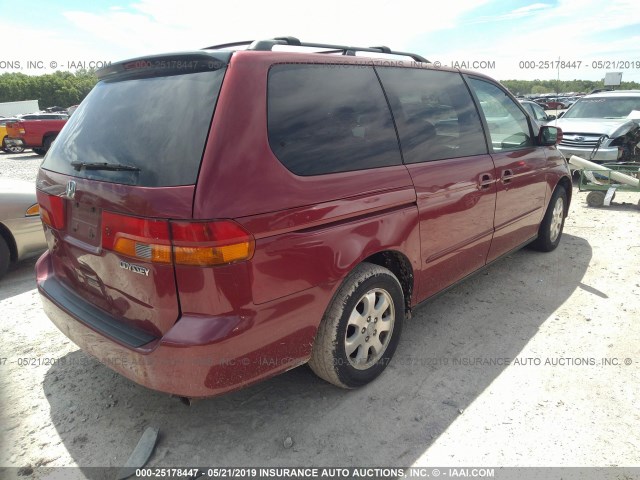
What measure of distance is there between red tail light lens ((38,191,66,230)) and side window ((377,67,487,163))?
1.97 meters

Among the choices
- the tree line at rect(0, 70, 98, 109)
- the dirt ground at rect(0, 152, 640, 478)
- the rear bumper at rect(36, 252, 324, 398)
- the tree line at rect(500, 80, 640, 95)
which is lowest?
the dirt ground at rect(0, 152, 640, 478)

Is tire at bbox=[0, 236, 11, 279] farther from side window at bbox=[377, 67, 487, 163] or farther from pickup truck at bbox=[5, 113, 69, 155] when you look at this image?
pickup truck at bbox=[5, 113, 69, 155]

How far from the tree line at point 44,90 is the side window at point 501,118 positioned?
197 ft

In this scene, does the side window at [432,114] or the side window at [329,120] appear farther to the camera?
the side window at [432,114]

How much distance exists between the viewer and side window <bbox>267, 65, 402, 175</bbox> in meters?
2.10

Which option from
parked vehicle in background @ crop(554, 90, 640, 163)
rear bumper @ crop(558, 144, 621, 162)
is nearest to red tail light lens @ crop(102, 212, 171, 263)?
Result: rear bumper @ crop(558, 144, 621, 162)

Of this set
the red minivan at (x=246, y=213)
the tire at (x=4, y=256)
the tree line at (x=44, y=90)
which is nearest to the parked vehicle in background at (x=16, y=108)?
the tree line at (x=44, y=90)

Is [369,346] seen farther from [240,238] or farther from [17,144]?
[17,144]

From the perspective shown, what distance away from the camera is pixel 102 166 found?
212 centimetres

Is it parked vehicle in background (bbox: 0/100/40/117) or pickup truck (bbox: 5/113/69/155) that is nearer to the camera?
pickup truck (bbox: 5/113/69/155)

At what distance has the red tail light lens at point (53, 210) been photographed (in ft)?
7.77

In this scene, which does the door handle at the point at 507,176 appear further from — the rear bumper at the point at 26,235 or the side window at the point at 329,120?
the rear bumper at the point at 26,235

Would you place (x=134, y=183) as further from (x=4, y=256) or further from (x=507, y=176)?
(x=4, y=256)

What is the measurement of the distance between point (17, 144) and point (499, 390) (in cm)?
1876
